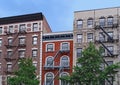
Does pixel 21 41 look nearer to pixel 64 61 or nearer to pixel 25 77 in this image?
pixel 64 61

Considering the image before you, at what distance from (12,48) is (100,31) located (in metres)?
18.4

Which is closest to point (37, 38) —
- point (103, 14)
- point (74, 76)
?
point (103, 14)

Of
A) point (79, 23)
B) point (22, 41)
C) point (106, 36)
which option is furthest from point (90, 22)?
point (22, 41)

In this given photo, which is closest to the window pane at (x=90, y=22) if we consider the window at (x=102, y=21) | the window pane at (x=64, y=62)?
the window at (x=102, y=21)

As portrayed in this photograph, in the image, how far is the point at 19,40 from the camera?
227 feet

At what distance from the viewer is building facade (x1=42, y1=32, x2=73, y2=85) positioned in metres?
64.1

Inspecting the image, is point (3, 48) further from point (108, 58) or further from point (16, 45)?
point (108, 58)

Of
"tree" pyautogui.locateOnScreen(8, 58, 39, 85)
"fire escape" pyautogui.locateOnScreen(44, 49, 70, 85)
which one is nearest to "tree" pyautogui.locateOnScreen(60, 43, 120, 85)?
"tree" pyautogui.locateOnScreen(8, 58, 39, 85)

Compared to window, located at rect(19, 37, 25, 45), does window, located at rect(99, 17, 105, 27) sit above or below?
above

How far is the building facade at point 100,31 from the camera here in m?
61.6

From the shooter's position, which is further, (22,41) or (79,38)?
(22,41)

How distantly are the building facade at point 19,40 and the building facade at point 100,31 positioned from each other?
747cm

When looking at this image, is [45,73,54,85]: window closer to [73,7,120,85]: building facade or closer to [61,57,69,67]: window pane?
[61,57,69,67]: window pane

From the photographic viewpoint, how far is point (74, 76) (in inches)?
1892
